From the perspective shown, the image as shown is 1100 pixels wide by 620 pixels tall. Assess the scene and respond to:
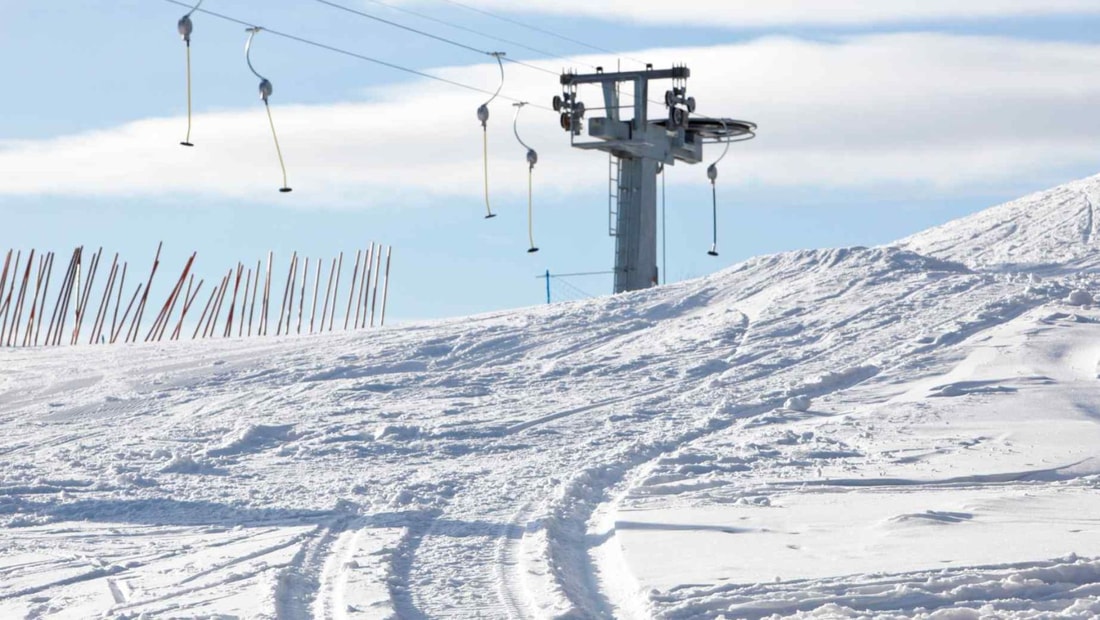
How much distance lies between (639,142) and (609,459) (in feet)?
42.7

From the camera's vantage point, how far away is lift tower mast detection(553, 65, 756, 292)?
22.0m

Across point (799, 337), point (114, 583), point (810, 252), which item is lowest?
point (114, 583)

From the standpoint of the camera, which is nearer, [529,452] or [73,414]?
[529,452]

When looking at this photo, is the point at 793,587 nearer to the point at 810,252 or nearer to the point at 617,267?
the point at 810,252

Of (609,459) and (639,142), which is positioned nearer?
(609,459)

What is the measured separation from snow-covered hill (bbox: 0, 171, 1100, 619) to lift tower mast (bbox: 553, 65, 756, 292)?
4.70 metres

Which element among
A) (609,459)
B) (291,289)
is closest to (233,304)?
(291,289)

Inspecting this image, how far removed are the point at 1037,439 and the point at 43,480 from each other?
669cm

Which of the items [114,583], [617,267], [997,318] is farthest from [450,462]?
[617,267]

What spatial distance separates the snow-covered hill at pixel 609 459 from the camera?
19.4 ft

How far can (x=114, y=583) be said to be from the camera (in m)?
6.19

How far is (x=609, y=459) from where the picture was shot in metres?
→ 9.49

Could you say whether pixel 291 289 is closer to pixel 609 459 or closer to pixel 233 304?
pixel 233 304

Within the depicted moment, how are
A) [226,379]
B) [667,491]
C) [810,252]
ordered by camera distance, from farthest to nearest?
[810,252], [226,379], [667,491]
